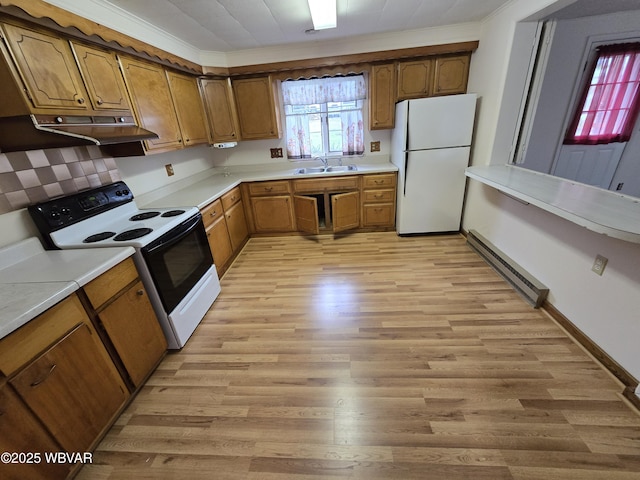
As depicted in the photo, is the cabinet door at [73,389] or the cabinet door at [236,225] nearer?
the cabinet door at [73,389]

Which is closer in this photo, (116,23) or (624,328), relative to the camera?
(624,328)

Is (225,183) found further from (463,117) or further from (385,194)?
(463,117)

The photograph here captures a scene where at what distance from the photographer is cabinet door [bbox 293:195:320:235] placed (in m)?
3.29

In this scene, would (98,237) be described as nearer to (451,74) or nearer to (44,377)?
(44,377)

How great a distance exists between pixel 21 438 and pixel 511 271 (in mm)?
3177

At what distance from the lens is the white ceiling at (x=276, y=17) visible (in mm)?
2037

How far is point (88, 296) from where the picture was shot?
4.08ft

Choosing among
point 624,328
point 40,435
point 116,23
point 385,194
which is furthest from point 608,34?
point 40,435

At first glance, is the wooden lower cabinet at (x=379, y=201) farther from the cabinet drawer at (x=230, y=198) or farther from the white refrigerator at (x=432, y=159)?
the cabinet drawer at (x=230, y=198)

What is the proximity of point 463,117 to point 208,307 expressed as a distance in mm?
3226

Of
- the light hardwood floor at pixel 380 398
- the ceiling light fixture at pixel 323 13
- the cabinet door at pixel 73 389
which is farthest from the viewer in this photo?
the ceiling light fixture at pixel 323 13

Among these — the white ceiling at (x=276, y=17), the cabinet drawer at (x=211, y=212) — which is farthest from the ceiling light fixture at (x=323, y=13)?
the cabinet drawer at (x=211, y=212)

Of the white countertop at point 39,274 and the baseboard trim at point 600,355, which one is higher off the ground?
the white countertop at point 39,274

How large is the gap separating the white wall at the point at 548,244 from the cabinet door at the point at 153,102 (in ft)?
10.3
